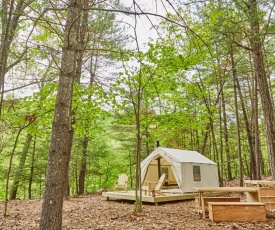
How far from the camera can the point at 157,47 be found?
562 cm

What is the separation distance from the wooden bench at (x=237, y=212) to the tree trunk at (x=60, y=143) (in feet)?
10.5

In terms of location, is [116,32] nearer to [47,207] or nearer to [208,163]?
[47,207]

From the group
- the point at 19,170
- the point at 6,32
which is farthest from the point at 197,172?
the point at 6,32

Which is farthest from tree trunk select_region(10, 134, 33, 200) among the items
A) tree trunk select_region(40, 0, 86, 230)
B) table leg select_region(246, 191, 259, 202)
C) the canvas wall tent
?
table leg select_region(246, 191, 259, 202)

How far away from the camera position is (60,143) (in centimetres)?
267

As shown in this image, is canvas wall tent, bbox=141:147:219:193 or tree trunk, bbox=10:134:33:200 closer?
canvas wall tent, bbox=141:147:219:193

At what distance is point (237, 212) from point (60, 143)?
382cm

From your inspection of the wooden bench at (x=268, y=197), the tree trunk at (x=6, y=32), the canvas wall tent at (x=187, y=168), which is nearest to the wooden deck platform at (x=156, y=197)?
the canvas wall tent at (x=187, y=168)

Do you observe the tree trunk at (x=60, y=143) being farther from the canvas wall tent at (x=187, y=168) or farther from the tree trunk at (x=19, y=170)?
the tree trunk at (x=19, y=170)

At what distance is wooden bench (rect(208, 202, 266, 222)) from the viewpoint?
14.9ft

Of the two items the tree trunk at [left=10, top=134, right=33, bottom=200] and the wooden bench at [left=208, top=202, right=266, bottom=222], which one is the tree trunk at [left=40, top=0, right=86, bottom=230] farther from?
the tree trunk at [left=10, top=134, right=33, bottom=200]

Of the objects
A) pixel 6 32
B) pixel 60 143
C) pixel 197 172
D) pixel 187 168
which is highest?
pixel 6 32

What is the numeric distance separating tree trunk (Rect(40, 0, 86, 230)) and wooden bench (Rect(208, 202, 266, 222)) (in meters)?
3.20

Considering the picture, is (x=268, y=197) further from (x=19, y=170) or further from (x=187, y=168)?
(x=19, y=170)
